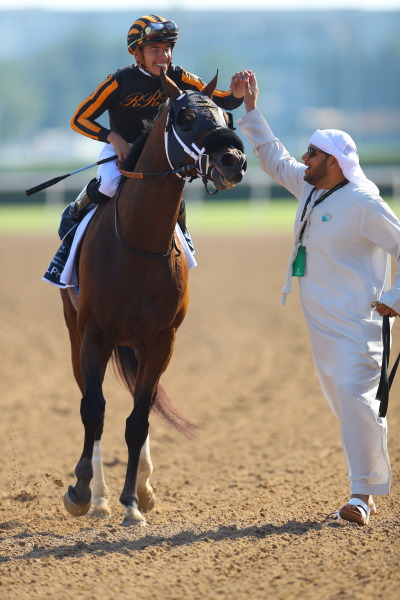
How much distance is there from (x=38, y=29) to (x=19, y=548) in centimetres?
6638

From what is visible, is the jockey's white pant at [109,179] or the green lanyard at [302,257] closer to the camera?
the green lanyard at [302,257]

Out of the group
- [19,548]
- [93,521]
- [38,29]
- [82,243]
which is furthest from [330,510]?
[38,29]

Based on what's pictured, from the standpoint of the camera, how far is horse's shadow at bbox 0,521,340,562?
15.1 feet

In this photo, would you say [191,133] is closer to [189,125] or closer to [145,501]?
[189,125]

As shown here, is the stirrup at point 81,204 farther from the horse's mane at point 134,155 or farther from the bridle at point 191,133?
the bridle at point 191,133

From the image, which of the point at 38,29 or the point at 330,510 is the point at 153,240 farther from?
the point at 38,29

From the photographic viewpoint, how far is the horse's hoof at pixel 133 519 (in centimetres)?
513

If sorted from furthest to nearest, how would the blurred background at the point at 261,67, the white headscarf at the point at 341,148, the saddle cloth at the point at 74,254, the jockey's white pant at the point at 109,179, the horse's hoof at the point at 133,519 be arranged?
the blurred background at the point at 261,67, the saddle cloth at the point at 74,254, the jockey's white pant at the point at 109,179, the horse's hoof at the point at 133,519, the white headscarf at the point at 341,148

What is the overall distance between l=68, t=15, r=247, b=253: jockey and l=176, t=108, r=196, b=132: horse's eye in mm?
497

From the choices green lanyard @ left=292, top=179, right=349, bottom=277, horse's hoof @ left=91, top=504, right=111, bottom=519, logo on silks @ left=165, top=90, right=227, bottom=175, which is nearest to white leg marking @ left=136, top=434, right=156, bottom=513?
horse's hoof @ left=91, top=504, right=111, bottom=519

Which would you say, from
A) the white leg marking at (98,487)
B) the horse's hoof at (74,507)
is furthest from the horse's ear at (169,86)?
the horse's hoof at (74,507)

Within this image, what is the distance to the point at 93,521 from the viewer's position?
5.39 metres

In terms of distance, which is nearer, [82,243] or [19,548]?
[19,548]

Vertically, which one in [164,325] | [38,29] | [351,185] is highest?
[38,29]
